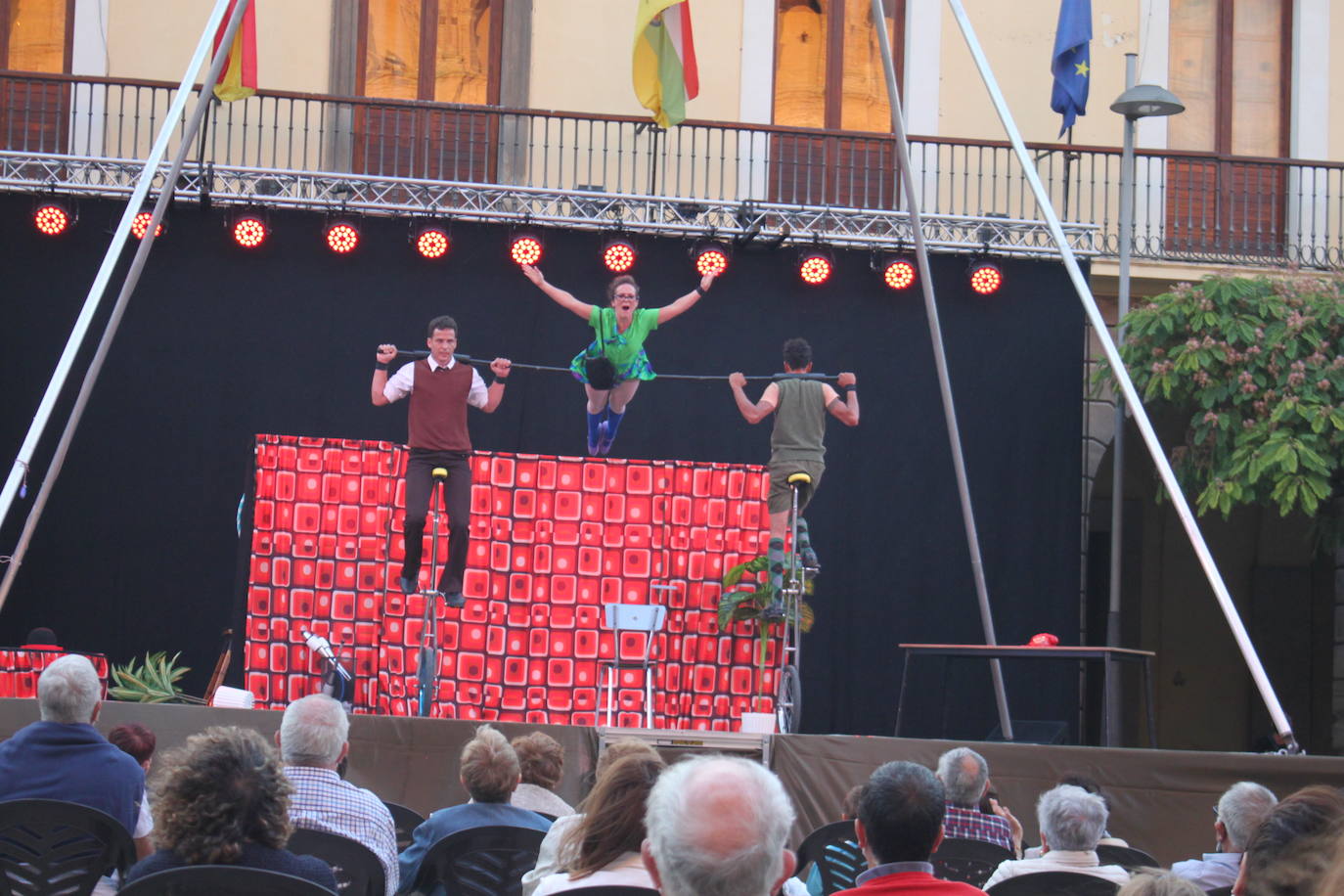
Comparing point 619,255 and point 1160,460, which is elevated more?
point 619,255

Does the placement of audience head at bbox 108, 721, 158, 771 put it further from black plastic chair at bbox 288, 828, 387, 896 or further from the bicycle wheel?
the bicycle wheel

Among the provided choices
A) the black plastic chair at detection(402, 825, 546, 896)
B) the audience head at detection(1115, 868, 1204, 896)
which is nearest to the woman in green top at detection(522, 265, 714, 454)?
the black plastic chair at detection(402, 825, 546, 896)

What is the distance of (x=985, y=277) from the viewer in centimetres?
1184

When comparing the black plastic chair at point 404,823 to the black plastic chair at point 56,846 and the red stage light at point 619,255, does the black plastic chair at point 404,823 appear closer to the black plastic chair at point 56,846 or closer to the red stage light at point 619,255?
the black plastic chair at point 56,846

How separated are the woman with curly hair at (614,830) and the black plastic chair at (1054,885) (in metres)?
1.08

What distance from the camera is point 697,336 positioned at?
467 inches

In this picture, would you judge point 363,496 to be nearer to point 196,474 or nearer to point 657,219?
point 196,474

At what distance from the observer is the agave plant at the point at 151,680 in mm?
9844

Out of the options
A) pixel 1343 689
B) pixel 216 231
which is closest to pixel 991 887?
pixel 216 231

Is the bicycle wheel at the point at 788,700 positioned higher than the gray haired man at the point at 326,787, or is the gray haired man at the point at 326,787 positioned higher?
the gray haired man at the point at 326,787

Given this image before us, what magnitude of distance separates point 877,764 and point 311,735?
11.8 ft

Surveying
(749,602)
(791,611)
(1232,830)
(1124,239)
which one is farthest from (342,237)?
(1232,830)

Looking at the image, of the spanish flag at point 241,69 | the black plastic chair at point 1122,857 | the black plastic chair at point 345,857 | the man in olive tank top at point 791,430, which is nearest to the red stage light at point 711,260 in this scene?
the man in olive tank top at point 791,430

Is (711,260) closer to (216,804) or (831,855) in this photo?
(831,855)
